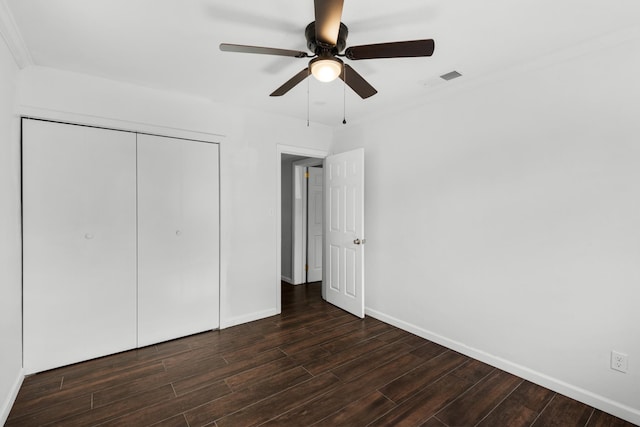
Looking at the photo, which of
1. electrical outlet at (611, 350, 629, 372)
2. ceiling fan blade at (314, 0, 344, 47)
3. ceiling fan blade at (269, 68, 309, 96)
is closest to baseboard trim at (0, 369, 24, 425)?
ceiling fan blade at (269, 68, 309, 96)

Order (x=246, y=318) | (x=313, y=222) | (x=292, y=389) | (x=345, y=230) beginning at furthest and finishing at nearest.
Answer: (x=313, y=222)
(x=345, y=230)
(x=246, y=318)
(x=292, y=389)

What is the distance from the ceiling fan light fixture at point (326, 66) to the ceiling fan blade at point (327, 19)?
3.1 inches

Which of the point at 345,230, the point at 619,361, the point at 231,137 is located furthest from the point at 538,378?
the point at 231,137

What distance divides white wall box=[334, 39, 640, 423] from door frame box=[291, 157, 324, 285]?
6.85 feet

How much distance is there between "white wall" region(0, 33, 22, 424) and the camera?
1.95 meters

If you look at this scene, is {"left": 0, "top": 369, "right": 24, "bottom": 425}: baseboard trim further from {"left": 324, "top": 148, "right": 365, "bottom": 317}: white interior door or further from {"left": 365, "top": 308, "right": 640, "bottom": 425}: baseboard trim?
{"left": 365, "top": 308, "right": 640, "bottom": 425}: baseboard trim

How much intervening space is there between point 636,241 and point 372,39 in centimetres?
211

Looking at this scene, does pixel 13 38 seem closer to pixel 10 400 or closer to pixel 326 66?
pixel 326 66

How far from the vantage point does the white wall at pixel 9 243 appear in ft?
6.38

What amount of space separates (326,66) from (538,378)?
2.69 m

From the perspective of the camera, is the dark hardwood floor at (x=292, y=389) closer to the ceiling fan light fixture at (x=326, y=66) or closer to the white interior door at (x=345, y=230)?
the white interior door at (x=345, y=230)

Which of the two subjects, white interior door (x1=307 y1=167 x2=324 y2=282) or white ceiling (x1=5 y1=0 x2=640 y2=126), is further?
white interior door (x1=307 y1=167 x2=324 y2=282)

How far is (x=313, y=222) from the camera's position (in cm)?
526

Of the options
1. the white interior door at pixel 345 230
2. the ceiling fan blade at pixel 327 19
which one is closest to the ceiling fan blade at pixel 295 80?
the ceiling fan blade at pixel 327 19
